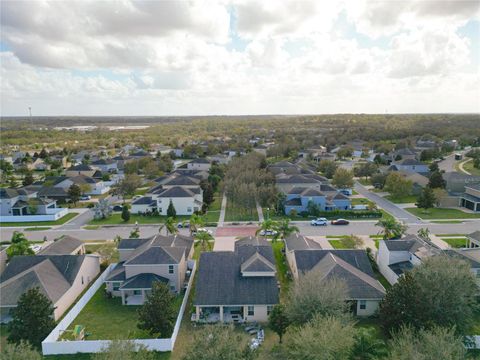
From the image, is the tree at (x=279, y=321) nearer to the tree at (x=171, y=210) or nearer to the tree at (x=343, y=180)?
the tree at (x=171, y=210)

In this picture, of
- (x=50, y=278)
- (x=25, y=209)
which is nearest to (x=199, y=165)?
(x=25, y=209)

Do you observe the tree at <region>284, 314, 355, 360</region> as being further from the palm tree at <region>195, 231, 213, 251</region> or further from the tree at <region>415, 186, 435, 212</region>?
the tree at <region>415, 186, 435, 212</region>

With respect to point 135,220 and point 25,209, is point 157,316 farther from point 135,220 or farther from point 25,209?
point 25,209

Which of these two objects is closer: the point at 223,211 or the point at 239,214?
the point at 239,214

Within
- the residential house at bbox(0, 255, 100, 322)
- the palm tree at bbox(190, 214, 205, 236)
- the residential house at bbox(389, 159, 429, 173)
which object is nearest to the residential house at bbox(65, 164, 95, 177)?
the palm tree at bbox(190, 214, 205, 236)

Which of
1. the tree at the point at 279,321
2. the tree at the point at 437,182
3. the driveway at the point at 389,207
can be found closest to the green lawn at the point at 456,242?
the driveway at the point at 389,207

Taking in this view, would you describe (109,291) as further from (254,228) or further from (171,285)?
(254,228)
